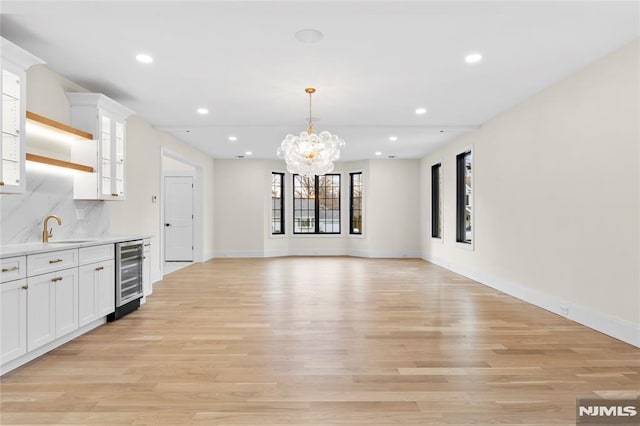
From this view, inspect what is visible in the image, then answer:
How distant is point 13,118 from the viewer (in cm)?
307

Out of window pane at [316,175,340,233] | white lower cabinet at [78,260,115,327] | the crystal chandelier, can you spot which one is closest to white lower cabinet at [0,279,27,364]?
white lower cabinet at [78,260,115,327]

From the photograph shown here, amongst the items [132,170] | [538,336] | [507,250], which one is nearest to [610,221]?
[538,336]

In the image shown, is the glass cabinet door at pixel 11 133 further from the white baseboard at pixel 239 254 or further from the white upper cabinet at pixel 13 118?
the white baseboard at pixel 239 254

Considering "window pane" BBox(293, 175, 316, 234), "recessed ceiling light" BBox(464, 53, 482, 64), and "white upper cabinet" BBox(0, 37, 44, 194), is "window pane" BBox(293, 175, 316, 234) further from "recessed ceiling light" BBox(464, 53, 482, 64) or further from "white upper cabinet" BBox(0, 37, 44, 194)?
"white upper cabinet" BBox(0, 37, 44, 194)

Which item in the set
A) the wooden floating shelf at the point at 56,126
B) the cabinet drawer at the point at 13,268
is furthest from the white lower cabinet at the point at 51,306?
the wooden floating shelf at the point at 56,126

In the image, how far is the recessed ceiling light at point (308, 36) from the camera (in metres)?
3.19

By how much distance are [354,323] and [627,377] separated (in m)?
2.31

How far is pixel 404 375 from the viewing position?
2.69 meters

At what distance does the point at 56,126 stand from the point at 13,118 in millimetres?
622

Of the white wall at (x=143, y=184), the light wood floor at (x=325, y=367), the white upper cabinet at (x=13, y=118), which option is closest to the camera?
the light wood floor at (x=325, y=367)

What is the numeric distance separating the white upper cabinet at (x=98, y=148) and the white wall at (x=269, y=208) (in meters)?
5.47

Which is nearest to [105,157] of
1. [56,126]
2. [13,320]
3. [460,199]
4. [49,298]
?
[56,126]

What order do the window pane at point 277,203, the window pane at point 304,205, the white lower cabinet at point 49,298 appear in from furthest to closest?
the window pane at point 304,205, the window pane at point 277,203, the white lower cabinet at point 49,298

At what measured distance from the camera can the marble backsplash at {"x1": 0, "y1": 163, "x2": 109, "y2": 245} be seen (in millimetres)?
3361
